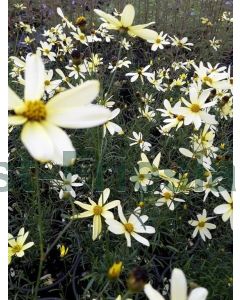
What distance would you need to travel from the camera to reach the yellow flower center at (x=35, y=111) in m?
0.56

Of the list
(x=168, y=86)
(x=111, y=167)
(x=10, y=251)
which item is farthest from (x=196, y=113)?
(x=168, y=86)

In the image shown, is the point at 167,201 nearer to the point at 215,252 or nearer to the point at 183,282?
the point at 215,252

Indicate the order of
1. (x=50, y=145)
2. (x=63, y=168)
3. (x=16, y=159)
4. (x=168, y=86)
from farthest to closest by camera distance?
1. (x=168, y=86)
2. (x=16, y=159)
3. (x=63, y=168)
4. (x=50, y=145)

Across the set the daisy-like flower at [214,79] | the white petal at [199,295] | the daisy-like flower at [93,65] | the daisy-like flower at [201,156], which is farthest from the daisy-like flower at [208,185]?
the white petal at [199,295]

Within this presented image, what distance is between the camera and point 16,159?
1539 mm

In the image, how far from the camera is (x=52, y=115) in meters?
0.56

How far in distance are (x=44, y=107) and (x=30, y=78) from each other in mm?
45

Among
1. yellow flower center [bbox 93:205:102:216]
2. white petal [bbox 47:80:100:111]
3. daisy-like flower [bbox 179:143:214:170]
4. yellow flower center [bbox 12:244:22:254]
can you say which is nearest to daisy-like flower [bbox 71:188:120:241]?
yellow flower center [bbox 93:205:102:216]

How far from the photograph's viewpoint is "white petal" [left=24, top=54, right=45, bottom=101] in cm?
56

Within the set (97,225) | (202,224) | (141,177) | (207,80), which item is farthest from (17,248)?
(207,80)

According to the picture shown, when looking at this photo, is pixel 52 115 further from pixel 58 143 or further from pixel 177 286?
pixel 177 286

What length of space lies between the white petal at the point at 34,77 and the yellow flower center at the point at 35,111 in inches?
0.5

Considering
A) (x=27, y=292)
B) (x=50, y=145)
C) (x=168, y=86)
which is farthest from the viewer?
(x=168, y=86)

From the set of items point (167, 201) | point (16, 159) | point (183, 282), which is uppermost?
point (183, 282)
